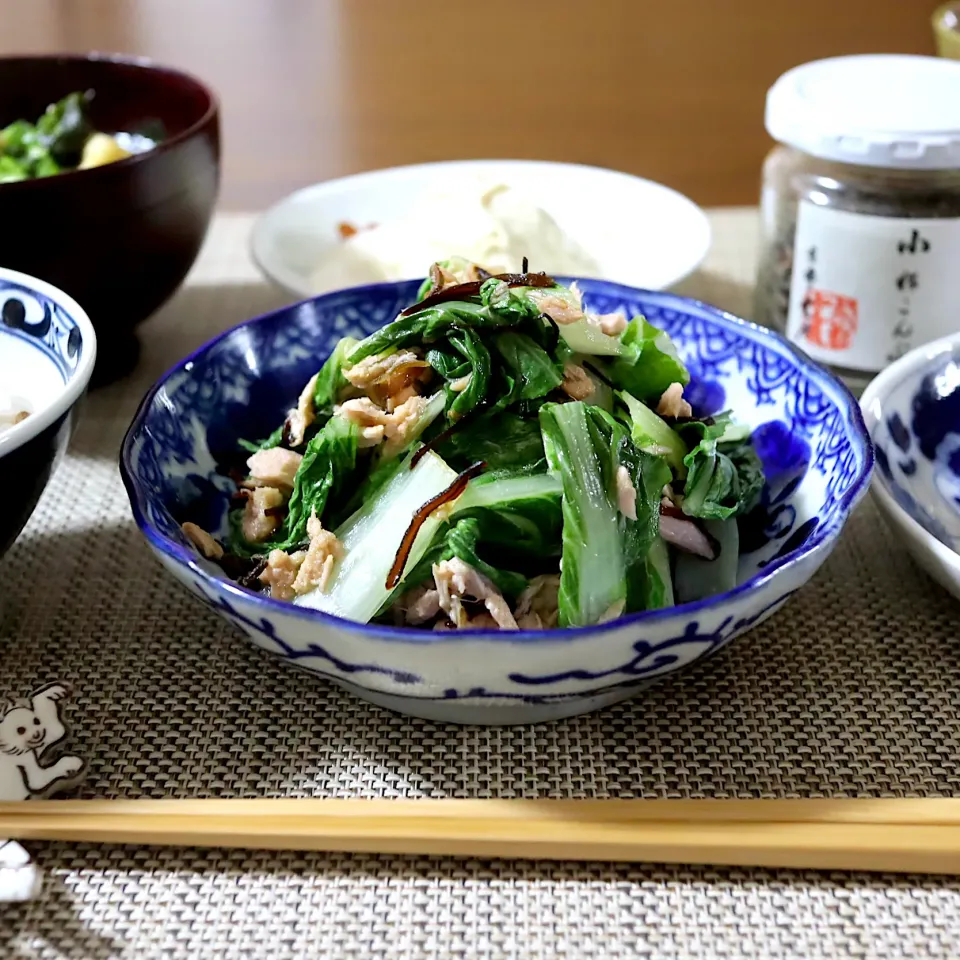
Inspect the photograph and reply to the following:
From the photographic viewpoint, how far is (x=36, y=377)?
1251mm

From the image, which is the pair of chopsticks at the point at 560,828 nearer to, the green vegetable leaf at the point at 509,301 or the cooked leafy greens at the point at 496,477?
the cooked leafy greens at the point at 496,477

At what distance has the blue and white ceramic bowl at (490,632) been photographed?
0.83 m

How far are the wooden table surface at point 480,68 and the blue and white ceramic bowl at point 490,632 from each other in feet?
5.37

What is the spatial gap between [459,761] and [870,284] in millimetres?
949

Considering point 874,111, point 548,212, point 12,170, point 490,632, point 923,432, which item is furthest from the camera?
point 548,212

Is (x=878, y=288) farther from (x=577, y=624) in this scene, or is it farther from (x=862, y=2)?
(x=862, y=2)

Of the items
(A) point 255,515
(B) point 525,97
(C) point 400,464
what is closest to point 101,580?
(A) point 255,515

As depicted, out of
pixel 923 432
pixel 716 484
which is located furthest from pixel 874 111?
pixel 716 484

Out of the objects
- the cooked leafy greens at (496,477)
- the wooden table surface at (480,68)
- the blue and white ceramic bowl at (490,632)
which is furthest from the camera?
the wooden table surface at (480,68)

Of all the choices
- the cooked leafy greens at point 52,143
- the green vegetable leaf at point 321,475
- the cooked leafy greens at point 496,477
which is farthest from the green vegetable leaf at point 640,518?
the cooked leafy greens at point 52,143

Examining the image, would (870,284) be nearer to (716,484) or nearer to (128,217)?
(716,484)

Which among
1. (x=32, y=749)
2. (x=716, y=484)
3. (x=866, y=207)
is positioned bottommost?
(x=32, y=749)

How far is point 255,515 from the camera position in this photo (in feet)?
3.65

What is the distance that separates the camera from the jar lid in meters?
1.36
